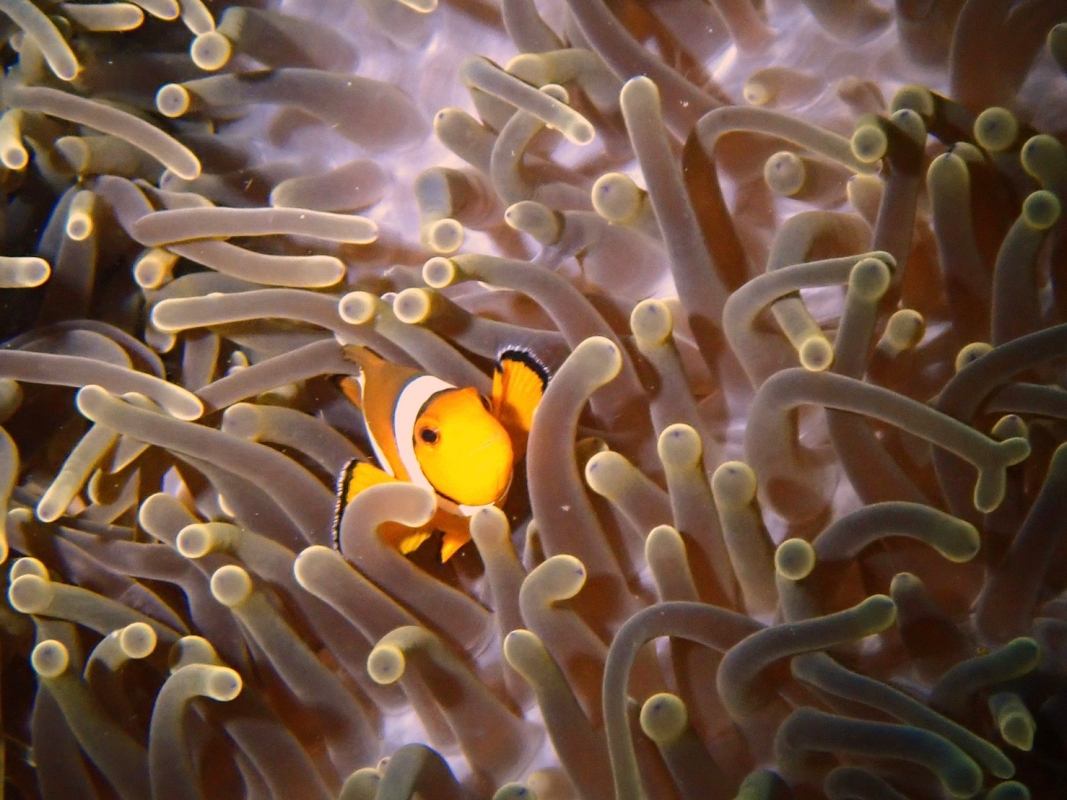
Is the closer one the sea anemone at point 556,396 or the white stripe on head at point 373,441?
the sea anemone at point 556,396

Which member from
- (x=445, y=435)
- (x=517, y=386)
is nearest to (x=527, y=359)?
(x=517, y=386)

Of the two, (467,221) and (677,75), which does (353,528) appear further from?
(677,75)

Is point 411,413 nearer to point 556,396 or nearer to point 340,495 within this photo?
point 340,495

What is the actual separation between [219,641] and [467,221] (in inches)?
25.4

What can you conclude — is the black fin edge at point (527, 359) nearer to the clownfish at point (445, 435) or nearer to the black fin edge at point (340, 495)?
the clownfish at point (445, 435)

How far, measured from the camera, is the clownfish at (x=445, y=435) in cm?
104

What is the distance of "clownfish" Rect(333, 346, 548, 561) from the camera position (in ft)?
3.41

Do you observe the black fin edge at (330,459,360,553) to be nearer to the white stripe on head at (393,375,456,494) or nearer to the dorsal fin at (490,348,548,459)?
the white stripe on head at (393,375,456,494)

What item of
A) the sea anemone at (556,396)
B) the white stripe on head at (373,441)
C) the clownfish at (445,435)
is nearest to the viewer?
the sea anemone at (556,396)

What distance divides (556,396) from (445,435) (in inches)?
6.9

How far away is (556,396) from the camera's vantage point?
0.95 metres

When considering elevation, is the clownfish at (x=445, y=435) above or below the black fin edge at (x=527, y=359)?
below

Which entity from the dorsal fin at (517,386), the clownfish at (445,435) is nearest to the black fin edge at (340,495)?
the clownfish at (445,435)

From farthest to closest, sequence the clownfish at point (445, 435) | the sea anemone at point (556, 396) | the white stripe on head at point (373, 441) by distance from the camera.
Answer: the white stripe on head at point (373, 441), the clownfish at point (445, 435), the sea anemone at point (556, 396)
